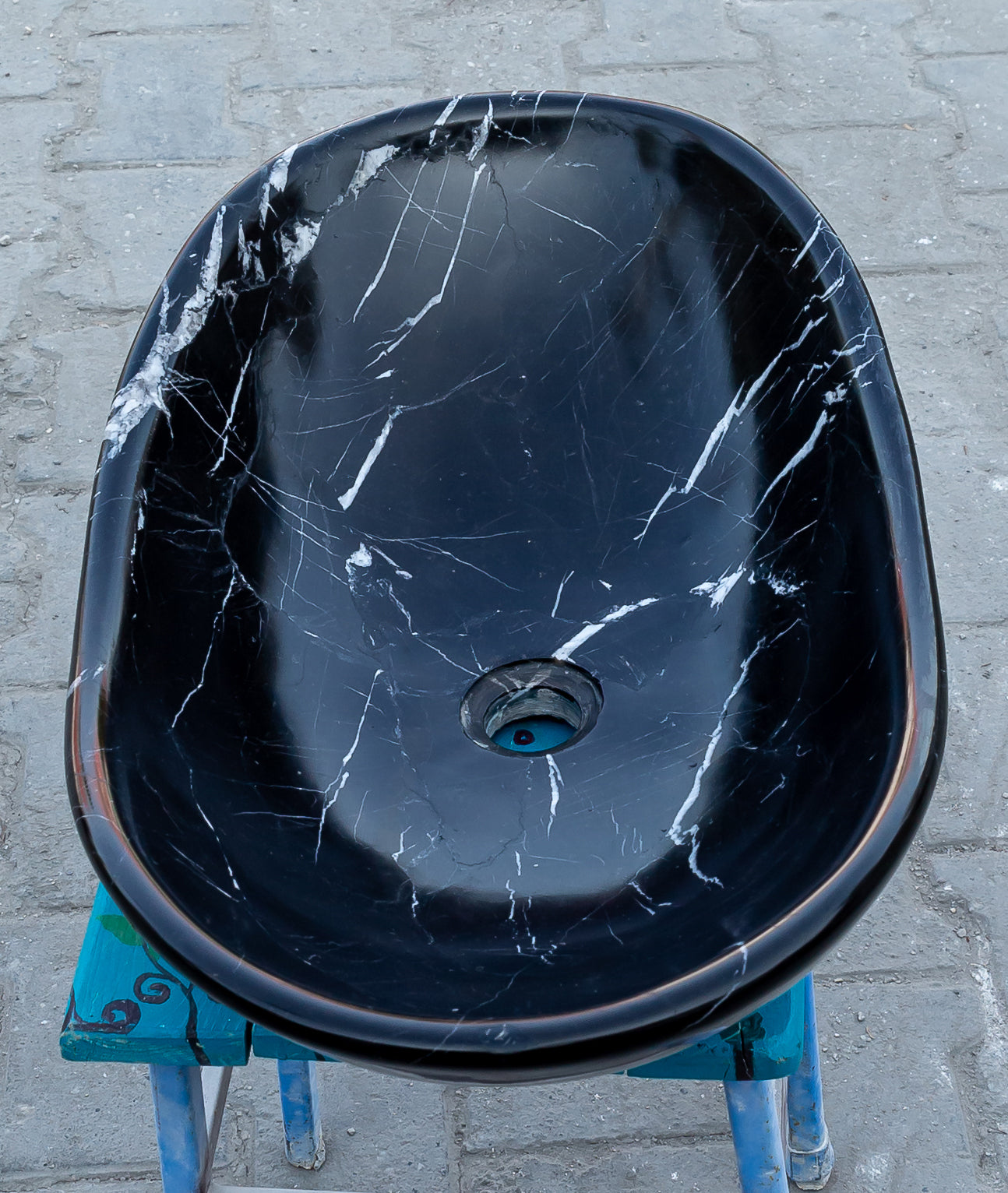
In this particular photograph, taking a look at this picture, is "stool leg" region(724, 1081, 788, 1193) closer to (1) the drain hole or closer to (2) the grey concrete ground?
(1) the drain hole

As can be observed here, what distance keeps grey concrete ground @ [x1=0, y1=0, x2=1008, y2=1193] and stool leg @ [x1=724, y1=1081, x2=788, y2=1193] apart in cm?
46

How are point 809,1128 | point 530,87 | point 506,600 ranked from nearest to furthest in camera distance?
1. point 506,600
2. point 809,1128
3. point 530,87

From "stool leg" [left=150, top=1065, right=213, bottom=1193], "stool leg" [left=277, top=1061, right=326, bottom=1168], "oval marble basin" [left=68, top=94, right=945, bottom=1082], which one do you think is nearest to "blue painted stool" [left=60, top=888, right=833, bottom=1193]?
"stool leg" [left=150, top=1065, right=213, bottom=1193]

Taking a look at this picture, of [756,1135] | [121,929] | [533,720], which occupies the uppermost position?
[533,720]

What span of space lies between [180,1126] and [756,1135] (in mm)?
424

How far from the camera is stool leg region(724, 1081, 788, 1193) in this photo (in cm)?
99

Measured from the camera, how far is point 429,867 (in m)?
0.91

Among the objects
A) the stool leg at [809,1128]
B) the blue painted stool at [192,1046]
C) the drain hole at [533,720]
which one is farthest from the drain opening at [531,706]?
the stool leg at [809,1128]

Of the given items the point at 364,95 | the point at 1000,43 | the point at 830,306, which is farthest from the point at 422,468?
the point at 1000,43

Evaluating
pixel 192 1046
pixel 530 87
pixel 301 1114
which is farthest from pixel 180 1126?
pixel 530 87

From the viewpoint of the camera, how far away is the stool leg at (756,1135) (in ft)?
3.25

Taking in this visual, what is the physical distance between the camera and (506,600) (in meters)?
1.08

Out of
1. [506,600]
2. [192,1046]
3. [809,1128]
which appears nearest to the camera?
[192,1046]

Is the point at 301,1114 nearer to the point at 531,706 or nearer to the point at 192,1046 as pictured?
the point at 192,1046
